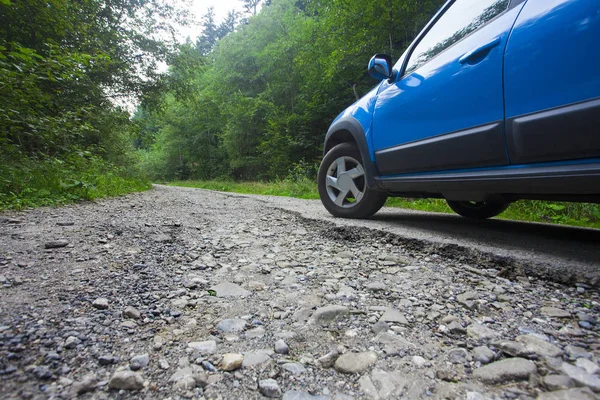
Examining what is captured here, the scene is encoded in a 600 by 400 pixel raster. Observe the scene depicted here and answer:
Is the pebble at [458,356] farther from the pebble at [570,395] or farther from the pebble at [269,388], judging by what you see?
the pebble at [269,388]

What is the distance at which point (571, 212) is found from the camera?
3.69m

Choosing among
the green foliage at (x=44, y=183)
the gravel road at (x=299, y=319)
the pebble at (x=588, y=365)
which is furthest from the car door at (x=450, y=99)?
the green foliage at (x=44, y=183)

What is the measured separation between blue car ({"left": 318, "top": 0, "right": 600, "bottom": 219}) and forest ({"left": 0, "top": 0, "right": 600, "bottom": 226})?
8.25ft

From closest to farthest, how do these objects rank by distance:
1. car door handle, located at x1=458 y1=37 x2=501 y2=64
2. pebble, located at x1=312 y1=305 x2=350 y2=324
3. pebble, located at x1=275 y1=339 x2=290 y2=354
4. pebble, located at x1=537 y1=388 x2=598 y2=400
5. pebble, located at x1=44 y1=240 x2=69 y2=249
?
pebble, located at x1=537 y1=388 x2=598 y2=400 → pebble, located at x1=275 y1=339 x2=290 y2=354 → pebble, located at x1=312 y1=305 x2=350 y2=324 → car door handle, located at x1=458 y1=37 x2=501 y2=64 → pebble, located at x1=44 y1=240 x2=69 y2=249

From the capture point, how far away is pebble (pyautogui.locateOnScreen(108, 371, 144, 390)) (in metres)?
0.73

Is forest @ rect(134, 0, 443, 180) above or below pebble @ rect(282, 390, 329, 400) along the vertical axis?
above

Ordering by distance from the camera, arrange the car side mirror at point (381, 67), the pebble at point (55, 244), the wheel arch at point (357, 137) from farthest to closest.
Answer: the wheel arch at point (357, 137), the car side mirror at point (381, 67), the pebble at point (55, 244)

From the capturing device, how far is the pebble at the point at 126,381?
0.73 metres

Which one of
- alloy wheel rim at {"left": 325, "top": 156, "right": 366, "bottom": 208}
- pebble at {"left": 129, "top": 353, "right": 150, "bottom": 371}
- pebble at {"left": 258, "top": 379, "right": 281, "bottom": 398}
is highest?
alloy wheel rim at {"left": 325, "top": 156, "right": 366, "bottom": 208}

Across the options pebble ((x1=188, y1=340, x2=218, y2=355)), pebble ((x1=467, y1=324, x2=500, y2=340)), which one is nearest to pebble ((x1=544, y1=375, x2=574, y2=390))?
pebble ((x1=467, y1=324, x2=500, y2=340))

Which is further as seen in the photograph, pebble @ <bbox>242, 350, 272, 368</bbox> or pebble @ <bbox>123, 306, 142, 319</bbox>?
pebble @ <bbox>123, 306, 142, 319</bbox>

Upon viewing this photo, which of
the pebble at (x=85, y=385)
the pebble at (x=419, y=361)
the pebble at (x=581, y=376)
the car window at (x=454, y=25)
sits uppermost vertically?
the car window at (x=454, y=25)

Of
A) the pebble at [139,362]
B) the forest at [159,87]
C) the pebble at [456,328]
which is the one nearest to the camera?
the pebble at [139,362]

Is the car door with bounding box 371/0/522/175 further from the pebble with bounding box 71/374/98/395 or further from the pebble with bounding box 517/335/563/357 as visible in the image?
the pebble with bounding box 71/374/98/395
